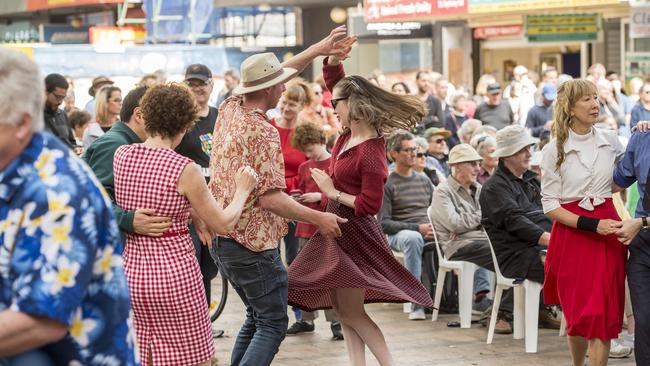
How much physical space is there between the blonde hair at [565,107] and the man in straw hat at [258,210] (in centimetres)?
154

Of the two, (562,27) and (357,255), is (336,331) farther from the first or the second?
(562,27)

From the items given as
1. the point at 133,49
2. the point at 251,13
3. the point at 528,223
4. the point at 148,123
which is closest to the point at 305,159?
the point at 528,223

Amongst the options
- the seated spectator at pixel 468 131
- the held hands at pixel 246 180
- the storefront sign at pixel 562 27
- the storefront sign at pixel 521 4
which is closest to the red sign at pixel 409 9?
the storefront sign at pixel 521 4

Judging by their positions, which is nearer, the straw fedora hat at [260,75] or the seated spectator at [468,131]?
the straw fedora hat at [260,75]

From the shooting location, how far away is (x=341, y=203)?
7020 millimetres

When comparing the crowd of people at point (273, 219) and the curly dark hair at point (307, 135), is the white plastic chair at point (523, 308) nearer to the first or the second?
the crowd of people at point (273, 219)

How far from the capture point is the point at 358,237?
7.07 meters

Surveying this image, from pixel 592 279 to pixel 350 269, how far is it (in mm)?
1391

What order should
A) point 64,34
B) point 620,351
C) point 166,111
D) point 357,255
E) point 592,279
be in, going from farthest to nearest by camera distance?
1. point 64,34
2. point 620,351
3. point 592,279
4. point 357,255
5. point 166,111

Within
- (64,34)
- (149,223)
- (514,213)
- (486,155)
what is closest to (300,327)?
(514,213)

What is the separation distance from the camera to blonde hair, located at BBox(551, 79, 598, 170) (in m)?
7.28

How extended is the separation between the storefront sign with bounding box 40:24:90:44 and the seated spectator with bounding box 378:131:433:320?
30.9m

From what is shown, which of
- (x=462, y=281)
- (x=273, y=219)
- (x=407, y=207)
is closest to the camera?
(x=273, y=219)

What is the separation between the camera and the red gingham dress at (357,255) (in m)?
6.95
